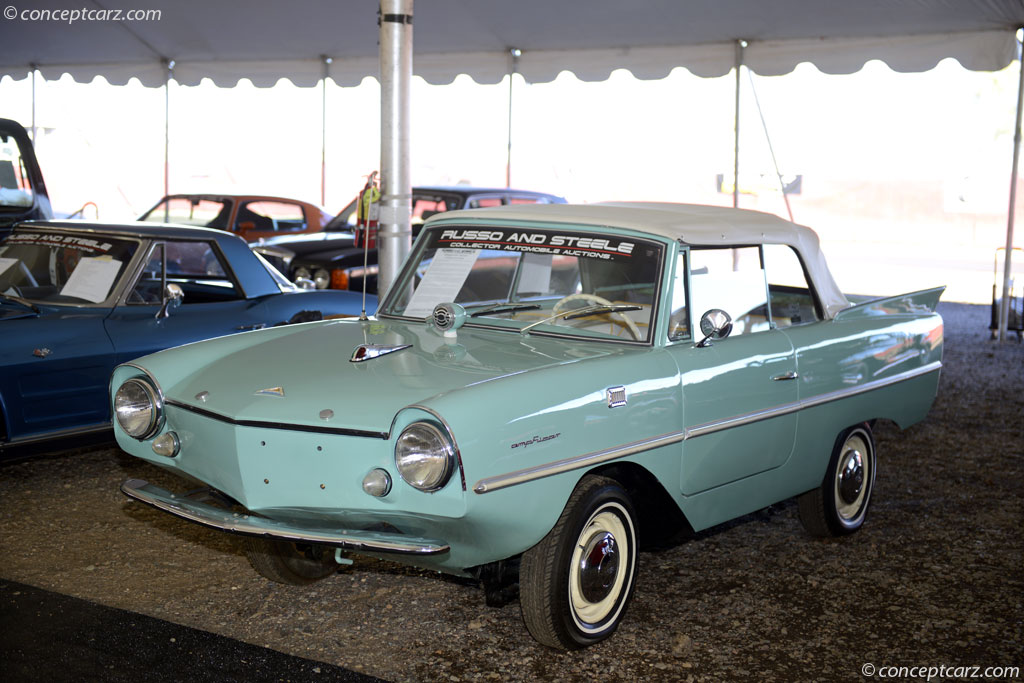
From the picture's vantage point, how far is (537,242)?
173 inches

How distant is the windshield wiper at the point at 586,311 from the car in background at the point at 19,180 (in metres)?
5.00

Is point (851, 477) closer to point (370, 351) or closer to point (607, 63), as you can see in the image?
point (370, 351)

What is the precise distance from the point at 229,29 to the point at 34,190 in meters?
7.88

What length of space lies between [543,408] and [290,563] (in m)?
1.40

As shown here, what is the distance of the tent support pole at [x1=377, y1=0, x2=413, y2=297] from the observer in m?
6.45

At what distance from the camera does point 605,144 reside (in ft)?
102

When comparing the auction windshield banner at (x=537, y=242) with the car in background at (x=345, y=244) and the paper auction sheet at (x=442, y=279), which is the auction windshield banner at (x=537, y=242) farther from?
the car in background at (x=345, y=244)

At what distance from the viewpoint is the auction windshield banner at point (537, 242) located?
13.9 ft

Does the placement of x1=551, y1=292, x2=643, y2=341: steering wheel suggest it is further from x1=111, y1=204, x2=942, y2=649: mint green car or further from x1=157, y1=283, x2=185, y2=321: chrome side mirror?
x1=157, y1=283, x2=185, y2=321: chrome side mirror

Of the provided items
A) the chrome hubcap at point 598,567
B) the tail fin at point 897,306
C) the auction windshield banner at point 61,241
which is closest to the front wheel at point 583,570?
the chrome hubcap at point 598,567

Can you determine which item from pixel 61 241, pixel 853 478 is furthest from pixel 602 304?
pixel 61 241

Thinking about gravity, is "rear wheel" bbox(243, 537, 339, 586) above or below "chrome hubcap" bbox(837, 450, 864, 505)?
below

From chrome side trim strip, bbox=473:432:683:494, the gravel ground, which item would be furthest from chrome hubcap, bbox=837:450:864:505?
chrome side trim strip, bbox=473:432:683:494

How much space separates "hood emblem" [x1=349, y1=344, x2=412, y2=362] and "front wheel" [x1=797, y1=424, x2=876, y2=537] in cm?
215
